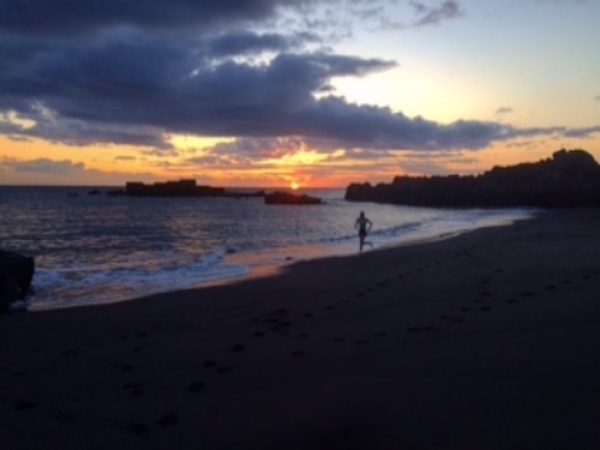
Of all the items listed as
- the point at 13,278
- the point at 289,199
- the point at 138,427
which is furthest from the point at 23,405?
the point at 289,199

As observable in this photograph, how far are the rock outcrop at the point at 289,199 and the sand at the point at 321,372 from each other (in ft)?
337

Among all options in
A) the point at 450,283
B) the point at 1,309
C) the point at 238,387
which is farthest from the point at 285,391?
the point at 1,309

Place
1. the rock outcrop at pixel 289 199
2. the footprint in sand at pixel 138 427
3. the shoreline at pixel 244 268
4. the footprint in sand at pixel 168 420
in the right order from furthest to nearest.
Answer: the rock outcrop at pixel 289 199 → the shoreline at pixel 244 268 → the footprint in sand at pixel 168 420 → the footprint in sand at pixel 138 427

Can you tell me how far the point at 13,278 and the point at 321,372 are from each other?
36.5 ft

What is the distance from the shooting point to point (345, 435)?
495 cm

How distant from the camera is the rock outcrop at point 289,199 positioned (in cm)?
11494

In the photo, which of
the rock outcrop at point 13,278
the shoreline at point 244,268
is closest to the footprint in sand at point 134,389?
the shoreline at point 244,268

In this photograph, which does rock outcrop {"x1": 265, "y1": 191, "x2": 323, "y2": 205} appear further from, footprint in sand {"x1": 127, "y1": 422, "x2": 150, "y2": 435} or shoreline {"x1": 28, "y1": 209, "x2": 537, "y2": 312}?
footprint in sand {"x1": 127, "y1": 422, "x2": 150, "y2": 435}

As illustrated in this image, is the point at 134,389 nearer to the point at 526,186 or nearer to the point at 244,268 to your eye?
the point at 244,268

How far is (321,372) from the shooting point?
261 inches

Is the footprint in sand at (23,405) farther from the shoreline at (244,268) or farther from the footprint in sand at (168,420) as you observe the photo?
the shoreline at (244,268)

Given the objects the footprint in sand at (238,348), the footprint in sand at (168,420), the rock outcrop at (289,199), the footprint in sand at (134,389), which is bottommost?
the footprint in sand at (134,389)

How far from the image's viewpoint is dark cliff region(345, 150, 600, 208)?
8121 cm

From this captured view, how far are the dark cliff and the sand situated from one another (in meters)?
70.4
